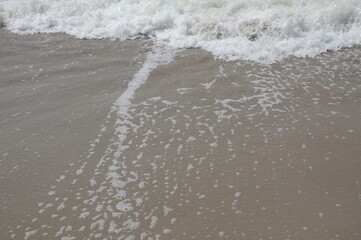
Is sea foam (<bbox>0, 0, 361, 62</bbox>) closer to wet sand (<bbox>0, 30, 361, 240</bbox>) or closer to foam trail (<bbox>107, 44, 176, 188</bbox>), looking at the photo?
foam trail (<bbox>107, 44, 176, 188</bbox>)

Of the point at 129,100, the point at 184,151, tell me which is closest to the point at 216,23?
the point at 129,100

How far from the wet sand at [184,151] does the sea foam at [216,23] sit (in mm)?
621

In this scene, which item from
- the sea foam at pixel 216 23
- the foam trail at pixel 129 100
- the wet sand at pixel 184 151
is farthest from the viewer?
the sea foam at pixel 216 23

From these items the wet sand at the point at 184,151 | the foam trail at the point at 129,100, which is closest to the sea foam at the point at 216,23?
the foam trail at the point at 129,100

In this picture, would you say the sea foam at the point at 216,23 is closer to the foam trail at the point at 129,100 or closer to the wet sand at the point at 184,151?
the foam trail at the point at 129,100

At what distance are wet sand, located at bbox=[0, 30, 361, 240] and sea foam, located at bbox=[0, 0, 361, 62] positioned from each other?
62 centimetres

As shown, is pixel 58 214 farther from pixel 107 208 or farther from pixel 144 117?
pixel 144 117

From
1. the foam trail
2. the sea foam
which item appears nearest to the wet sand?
the foam trail

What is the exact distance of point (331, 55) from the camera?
585 cm

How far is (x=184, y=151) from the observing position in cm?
365

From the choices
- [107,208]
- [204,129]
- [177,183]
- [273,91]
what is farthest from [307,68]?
[107,208]

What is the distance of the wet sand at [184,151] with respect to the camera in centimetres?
282

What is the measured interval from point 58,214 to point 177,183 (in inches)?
38.5

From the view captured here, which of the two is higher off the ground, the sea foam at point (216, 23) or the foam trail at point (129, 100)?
the sea foam at point (216, 23)
